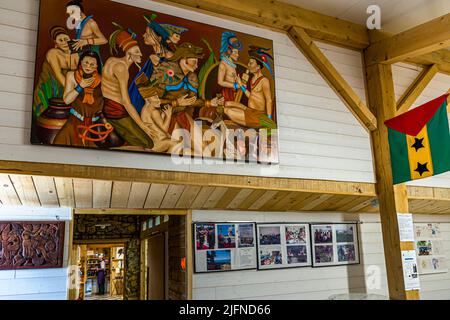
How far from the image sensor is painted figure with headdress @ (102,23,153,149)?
3.50 meters

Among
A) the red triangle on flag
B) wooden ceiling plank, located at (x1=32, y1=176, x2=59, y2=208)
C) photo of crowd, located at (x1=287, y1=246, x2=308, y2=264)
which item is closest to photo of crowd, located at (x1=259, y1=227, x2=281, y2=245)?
photo of crowd, located at (x1=287, y1=246, x2=308, y2=264)

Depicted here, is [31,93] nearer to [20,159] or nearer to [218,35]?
[20,159]

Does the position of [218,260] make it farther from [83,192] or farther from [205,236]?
[83,192]

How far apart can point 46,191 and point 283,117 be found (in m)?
2.51

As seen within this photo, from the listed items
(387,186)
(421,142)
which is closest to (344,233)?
(387,186)

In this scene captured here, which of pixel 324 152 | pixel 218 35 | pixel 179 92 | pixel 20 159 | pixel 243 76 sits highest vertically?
pixel 218 35

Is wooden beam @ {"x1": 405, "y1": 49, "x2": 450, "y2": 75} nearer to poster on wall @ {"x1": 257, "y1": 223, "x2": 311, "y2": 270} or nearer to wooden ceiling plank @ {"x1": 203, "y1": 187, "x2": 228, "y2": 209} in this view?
poster on wall @ {"x1": 257, "y1": 223, "x2": 311, "y2": 270}

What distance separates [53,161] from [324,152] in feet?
9.40

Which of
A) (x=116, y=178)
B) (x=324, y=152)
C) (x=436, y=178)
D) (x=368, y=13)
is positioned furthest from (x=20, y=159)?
(x=436, y=178)

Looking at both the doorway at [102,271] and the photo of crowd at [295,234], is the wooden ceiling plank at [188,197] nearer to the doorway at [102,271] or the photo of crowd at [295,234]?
the photo of crowd at [295,234]

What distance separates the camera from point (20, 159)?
3.10m

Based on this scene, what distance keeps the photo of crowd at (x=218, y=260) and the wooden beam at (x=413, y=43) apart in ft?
9.93

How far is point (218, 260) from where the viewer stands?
4.45 m

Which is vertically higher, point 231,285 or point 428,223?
point 428,223
